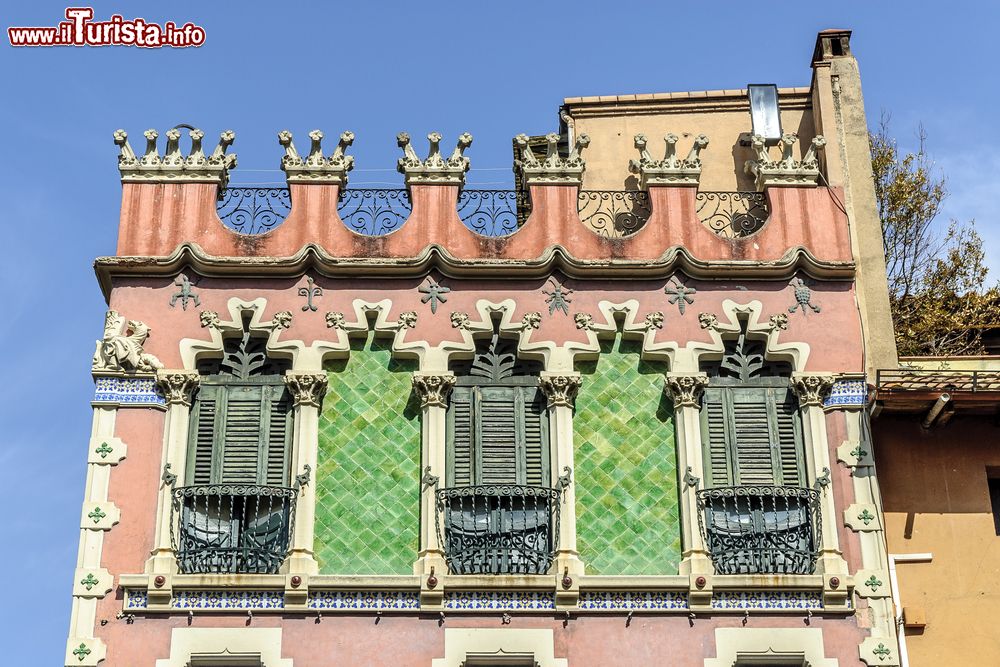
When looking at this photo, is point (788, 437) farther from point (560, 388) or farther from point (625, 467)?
point (560, 388)

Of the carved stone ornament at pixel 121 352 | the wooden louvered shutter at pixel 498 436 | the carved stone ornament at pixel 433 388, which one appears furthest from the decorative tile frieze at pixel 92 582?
the wooden louvered shutter at pixel 498 436

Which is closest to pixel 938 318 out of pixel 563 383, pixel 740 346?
pixel 740 346

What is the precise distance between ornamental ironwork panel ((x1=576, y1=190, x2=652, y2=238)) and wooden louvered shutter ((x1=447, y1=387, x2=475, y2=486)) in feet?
11.4

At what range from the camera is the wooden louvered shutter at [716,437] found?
23.5m

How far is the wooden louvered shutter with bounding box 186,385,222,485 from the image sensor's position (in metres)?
23.4

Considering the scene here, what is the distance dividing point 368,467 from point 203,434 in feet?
7.04

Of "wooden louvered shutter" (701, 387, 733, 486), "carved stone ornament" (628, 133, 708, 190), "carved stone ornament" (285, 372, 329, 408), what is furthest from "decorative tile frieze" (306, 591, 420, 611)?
"carved stone ornament" (628, 133, 708, 190)

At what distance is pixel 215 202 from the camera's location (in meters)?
25.4

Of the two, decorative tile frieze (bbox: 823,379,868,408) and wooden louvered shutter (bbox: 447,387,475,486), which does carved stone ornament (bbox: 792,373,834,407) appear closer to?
decorative tile frieze (bbox: 823,379,868,408)

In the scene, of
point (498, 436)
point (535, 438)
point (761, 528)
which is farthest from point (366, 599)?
point (761, 528)

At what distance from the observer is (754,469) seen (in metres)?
23.6

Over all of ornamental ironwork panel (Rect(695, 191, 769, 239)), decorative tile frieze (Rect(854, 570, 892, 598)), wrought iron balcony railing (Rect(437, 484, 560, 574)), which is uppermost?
ornamental ironwork panel (Rect(695, 191, 769, 239))

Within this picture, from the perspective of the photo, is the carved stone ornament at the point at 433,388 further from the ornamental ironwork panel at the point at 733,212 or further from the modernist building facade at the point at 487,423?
the ornamental ironwork panel at the point at 733,212

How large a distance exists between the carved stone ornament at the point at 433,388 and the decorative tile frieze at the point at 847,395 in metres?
4.85
